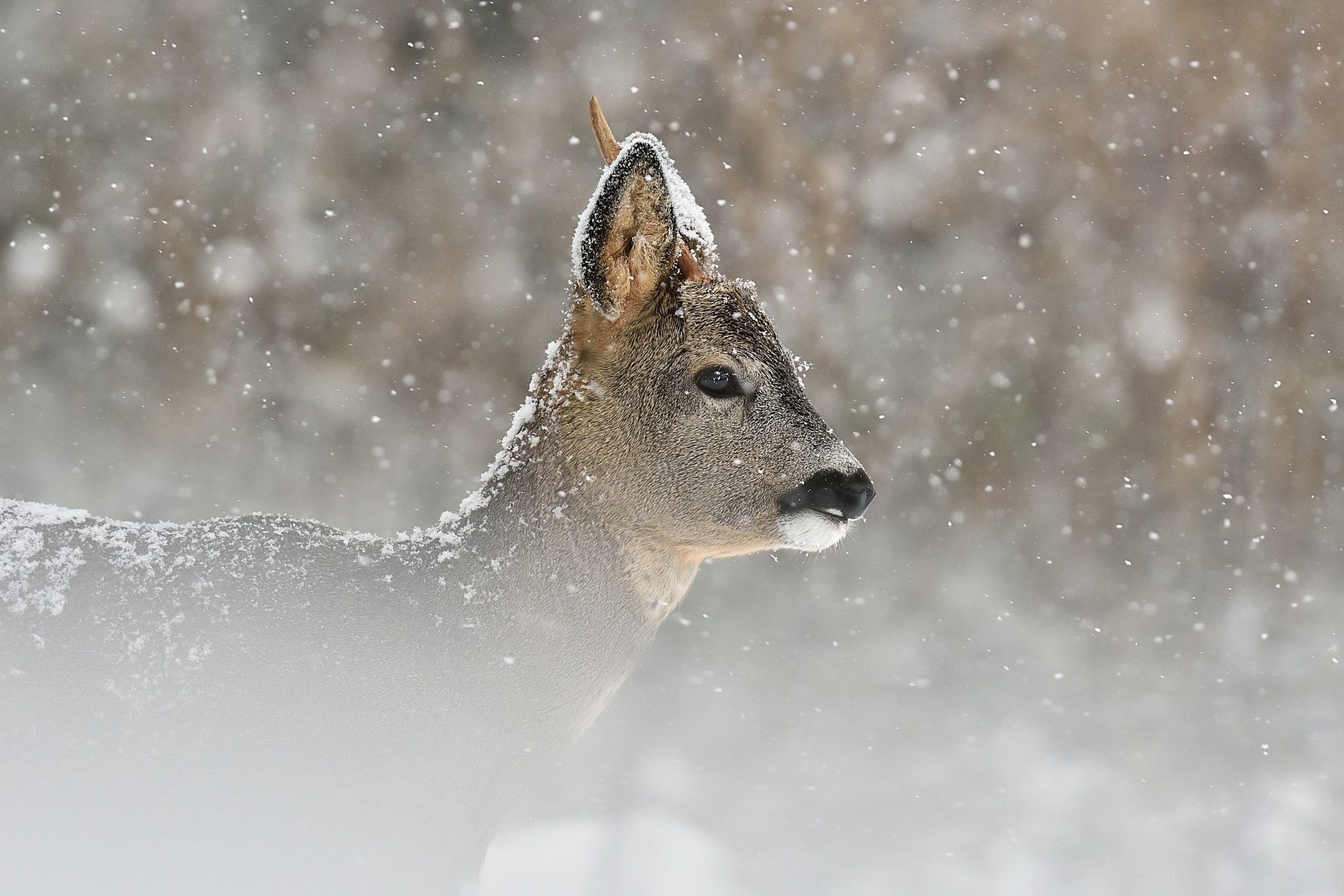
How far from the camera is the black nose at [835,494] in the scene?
2.60m

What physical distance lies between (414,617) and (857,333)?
4159mm

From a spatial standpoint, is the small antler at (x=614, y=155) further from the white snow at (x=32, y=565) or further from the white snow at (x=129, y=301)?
the white snow at (x=129, y=301)

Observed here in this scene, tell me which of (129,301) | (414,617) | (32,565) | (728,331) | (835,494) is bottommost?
(32,565)

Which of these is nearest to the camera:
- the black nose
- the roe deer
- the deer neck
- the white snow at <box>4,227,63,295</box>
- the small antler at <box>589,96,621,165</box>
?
the roe deer

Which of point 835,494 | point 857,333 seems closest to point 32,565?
point 835,494

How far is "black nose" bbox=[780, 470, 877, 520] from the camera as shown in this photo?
2604 mm

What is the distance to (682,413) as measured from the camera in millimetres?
2744

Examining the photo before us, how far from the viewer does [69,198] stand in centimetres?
611

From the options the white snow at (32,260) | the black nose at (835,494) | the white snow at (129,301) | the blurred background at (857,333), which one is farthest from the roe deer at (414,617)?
the white snow at (32,260)

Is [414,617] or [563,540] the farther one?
[563,540]

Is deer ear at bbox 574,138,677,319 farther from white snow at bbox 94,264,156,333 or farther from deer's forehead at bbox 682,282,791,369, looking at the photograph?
white snow at bbox 94,264,156,333

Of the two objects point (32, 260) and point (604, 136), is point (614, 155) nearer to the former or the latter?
point (604, 136)

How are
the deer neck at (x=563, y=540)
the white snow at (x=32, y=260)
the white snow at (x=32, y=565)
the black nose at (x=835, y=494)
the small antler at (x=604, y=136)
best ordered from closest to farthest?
1. the white snow at (x=32, y=565)
2. the black nose at (x=835, y=494)
3. the deer neck at (x=563, y=540)
4. the small antler at (x=604, y=136)
5. the white snow at (x=32, y=260)

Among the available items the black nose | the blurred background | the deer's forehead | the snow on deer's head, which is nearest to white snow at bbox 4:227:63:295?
the blurred background
